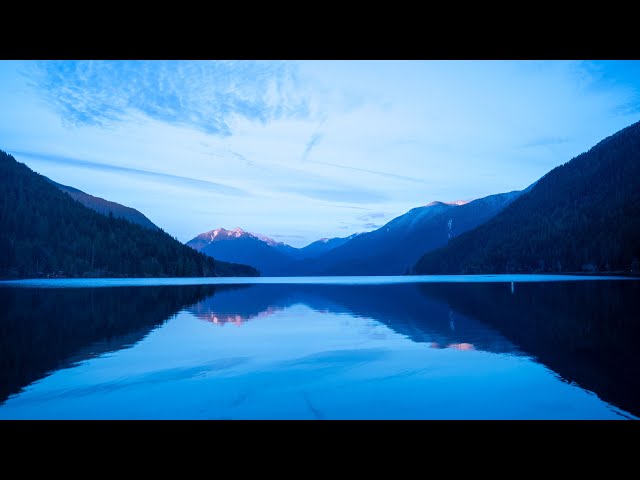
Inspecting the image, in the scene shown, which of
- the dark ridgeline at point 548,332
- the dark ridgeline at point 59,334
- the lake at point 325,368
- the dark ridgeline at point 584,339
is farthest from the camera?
the dark ridgeline at point 59,334

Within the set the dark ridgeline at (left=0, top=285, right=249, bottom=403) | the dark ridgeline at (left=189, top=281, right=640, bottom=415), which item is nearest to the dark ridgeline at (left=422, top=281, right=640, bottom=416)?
the dark ridgeline at (left=189, top=281, right=640, bottom=415)

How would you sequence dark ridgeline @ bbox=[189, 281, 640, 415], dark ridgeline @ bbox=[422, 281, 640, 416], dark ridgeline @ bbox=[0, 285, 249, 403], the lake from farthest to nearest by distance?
dark ridgeline @ bbox=[0, 285, 249, 403] → dark ridgeline @ bbox=[189, 281, 640, 415] → dark ridgeline @ bbox=[422, 281, 640, 416] → the lake

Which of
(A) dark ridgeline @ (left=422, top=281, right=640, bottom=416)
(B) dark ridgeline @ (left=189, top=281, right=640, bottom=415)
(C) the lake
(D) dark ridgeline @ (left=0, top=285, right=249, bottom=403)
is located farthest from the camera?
(D) dark ridgeline @ (left=0, top=285, right=249, bottom=403)

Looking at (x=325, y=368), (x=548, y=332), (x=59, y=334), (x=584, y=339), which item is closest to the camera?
(x=325, y=368)

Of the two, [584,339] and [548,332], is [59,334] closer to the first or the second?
[548,332]

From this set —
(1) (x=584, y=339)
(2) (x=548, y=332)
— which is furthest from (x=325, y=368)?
(2) (x=548, y=332)

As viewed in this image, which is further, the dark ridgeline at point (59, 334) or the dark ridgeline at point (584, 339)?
the dark ridgeline at point (59, 334)

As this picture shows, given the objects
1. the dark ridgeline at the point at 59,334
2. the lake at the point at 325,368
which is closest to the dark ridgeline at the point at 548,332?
the lake at the point at 325,368

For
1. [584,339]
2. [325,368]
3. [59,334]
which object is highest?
[59,334]

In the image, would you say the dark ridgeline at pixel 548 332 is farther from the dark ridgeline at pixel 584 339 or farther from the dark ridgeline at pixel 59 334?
the dark ridgeline at pixel 59 334

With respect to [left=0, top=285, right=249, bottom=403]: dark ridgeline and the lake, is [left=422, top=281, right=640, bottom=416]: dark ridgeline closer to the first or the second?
the lake

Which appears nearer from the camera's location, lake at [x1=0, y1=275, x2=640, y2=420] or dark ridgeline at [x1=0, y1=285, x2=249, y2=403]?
lake at [x1=0, y1=275, x2=640, y2=420]
